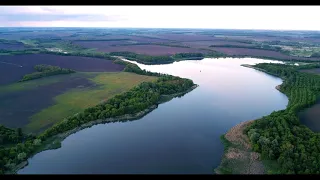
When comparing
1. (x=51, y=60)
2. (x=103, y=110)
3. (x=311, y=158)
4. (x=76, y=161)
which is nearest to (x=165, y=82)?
(x=103, y=110)

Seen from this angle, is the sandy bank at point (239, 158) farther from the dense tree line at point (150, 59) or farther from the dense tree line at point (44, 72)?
the dense tree line at point (150, 59)

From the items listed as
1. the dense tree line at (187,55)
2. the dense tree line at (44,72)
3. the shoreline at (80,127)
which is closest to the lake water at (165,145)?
the shoreline at (80,127)

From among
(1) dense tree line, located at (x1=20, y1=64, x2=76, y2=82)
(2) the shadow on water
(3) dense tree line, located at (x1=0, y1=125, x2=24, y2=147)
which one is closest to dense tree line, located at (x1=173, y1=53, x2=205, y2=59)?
(1) dense tree line, located at (x1=20, y1=64, x2=76, y2=82)

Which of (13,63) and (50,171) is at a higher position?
(13,63)

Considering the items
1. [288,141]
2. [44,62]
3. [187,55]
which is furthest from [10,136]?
[187,55]

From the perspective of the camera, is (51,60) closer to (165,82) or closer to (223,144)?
(165,82)

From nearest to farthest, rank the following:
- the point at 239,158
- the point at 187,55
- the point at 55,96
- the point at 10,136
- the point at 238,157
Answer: the point at 239,158 < the point at 238,157 < the point at 10,136 < the point at 55,96 < the point at 187,55

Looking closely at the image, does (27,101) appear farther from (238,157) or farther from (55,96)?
(238,157)
